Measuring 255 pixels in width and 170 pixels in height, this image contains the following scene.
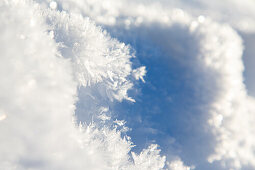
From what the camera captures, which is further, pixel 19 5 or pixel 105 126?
pixel 105 126

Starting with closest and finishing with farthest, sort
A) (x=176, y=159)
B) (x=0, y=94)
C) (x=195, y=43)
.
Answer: (x=0, y=94) → (x=195, y=43) → (x=176, y=159)

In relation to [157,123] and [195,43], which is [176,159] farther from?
[195,43]

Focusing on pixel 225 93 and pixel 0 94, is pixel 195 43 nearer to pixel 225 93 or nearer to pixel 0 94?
pixel 225 93

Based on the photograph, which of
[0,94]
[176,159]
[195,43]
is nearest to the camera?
[0,94]

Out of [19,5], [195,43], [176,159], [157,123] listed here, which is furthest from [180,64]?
[19,5]

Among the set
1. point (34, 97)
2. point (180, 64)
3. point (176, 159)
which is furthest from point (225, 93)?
point (34, 97)

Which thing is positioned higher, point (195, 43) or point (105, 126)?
point (195, 43)

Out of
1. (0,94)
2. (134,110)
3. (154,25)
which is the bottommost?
(0,94)
